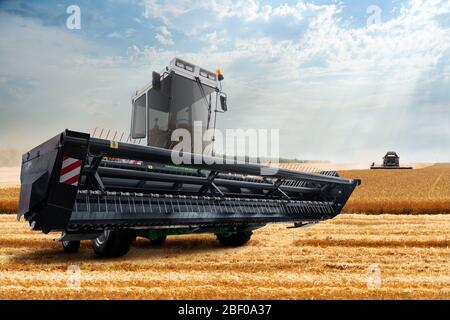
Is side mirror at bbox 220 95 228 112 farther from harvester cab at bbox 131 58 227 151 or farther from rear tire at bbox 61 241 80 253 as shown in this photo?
rear tire at bbox 61 241 80 253

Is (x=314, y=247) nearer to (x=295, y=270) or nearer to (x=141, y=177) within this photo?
(x=295, y=270)

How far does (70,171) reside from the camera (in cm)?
345

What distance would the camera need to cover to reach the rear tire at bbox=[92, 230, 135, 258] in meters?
4.61

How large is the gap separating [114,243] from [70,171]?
1458 millimetres

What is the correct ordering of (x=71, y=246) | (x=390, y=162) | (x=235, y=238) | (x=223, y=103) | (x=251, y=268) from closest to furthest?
(x=251, y=268)
(x=71, y=246)
(x=235, y=238)
(x=223, y=103)
(x=390, y=162)

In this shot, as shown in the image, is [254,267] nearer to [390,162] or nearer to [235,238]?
[235,238]

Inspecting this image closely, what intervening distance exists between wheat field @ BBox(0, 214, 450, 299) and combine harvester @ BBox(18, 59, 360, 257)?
35cm

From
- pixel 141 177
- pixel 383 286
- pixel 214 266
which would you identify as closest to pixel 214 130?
pixel 141 177

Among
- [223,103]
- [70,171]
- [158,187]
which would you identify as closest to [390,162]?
[223,103]

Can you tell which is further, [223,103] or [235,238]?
[223,103]

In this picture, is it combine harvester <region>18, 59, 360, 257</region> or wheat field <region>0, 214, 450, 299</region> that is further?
combine harvester <region>18, 59, 360, 257</region>

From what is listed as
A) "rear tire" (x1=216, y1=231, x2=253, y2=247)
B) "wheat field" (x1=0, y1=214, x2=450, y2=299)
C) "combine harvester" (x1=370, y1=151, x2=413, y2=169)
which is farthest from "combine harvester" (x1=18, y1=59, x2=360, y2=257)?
"combine harvester" (x1=370, y1=151, x2=413, y2=169)

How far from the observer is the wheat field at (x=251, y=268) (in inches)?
127

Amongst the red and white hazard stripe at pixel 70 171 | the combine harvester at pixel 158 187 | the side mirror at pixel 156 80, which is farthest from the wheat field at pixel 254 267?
the side mirror at pixel 156 80
